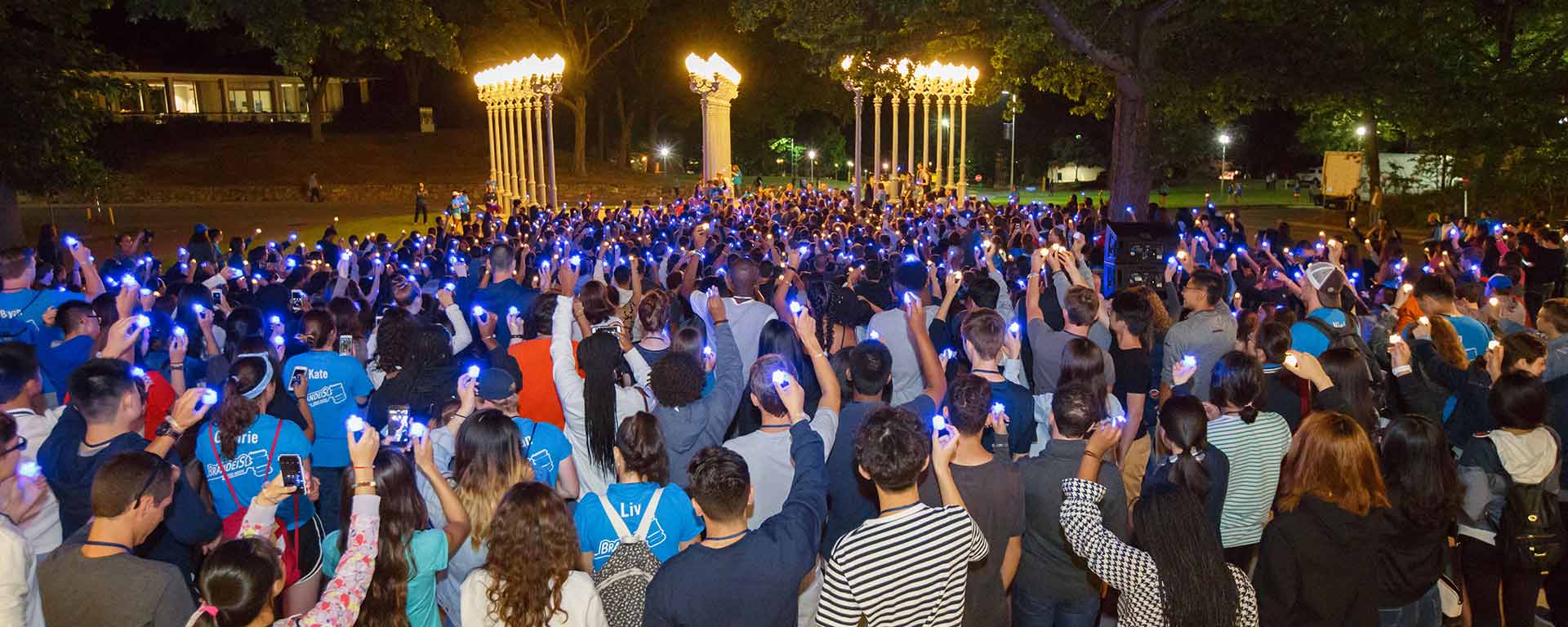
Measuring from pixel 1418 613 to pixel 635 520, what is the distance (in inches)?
138

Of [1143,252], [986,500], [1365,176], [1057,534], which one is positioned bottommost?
[1057,534]

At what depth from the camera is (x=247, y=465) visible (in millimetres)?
4598

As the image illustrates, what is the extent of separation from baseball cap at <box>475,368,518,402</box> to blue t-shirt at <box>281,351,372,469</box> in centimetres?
133

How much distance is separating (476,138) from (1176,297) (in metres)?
47.9

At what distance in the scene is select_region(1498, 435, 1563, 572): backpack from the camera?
14.8 feet

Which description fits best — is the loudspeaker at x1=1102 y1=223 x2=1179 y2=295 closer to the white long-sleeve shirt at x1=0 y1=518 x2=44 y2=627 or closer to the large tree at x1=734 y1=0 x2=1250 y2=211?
the large tree at x1=734 y1=0 x2=1250 y2=211

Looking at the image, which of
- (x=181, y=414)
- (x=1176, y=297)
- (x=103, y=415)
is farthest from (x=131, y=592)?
(x=1176, y=297)

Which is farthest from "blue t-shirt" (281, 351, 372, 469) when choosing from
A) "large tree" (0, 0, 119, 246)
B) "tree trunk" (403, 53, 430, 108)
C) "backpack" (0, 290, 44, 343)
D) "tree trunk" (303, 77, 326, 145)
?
"tree trunk" (403, 53, 430, 108)

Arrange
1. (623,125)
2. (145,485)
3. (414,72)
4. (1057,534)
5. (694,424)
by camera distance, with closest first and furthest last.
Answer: (145,485) → (1057,534) → (694,424) → (623,125) → (414,72)

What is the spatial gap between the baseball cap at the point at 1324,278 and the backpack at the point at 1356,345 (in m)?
0.37

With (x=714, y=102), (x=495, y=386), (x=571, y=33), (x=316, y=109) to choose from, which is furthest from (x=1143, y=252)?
(x=316, y=109)

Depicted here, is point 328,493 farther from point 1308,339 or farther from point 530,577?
point 1308,339

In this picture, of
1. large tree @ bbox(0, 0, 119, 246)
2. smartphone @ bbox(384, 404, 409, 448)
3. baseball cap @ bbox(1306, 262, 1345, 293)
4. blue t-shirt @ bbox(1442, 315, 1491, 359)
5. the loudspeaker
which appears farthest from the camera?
large tree @ bbox(0, 0, 119, 246)

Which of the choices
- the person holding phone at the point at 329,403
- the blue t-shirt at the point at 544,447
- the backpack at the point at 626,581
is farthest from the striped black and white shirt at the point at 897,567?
the person holding phone at the point at 329,403
